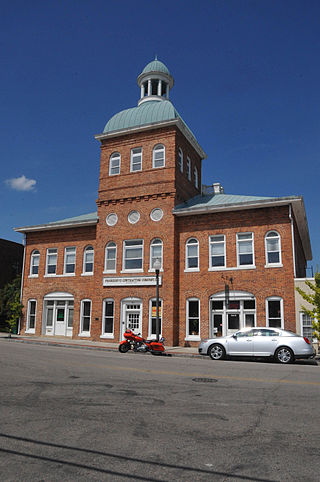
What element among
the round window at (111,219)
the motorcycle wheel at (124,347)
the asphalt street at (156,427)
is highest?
the round window at (111,219)

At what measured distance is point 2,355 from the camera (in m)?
15.1

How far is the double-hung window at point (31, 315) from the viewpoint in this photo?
28.7 meters

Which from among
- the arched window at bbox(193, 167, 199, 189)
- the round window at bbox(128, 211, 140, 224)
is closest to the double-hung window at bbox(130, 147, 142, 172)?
the round window at bbox(128, 211, 140, 224)

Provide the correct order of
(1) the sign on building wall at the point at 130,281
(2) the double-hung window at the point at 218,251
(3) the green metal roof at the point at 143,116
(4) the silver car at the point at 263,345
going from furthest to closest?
(3) the green metal roof at the point at 143,116
(1) the sign on building wall at the point at 130,281
(2) the double-hung window at the point at 218,251
(4) the silver car at the point at 263,345

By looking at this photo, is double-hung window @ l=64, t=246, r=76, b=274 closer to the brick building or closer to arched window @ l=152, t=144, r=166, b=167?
the brick building

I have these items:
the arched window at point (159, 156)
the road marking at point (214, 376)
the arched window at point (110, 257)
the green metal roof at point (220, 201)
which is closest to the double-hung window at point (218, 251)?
the green metal roof at point (220, 201)

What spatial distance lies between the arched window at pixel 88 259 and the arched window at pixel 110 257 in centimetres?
155

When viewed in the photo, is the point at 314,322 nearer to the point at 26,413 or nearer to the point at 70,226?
the point at 26,413

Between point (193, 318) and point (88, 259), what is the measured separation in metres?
8.53

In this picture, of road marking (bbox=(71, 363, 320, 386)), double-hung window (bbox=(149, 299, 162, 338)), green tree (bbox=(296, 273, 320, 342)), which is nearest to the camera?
road marking (bbox=(71, 363, 320, 386))

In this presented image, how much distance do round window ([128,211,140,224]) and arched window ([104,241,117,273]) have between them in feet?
6.38

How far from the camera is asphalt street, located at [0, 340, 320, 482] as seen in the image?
4.44 meters

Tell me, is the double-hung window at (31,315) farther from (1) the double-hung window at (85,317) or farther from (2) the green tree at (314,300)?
(2) the green tree at (314,300)

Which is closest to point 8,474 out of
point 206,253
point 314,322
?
point 314,322
